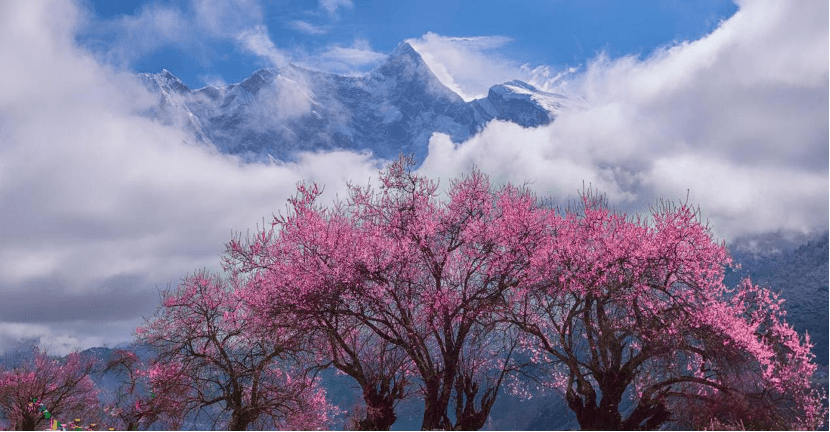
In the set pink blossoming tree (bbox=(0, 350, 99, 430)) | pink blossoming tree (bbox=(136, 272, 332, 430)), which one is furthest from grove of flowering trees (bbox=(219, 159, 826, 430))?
pink blossoming tree (bbox=(0, 350, 99, 430))

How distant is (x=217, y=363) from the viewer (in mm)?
38844

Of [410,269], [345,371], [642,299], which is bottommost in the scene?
[345,371]

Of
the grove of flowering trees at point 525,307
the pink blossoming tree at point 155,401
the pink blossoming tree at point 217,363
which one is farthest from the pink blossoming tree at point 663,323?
the pink blossoming tree at point 155,401

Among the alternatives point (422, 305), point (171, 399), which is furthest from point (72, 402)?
point (422, 305)

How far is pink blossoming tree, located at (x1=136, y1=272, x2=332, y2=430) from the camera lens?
→ 3941 centimetres

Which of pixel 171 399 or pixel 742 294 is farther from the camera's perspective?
pixel 171 399

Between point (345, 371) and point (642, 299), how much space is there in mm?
14524

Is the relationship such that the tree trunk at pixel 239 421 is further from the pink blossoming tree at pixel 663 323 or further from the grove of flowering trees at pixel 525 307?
the pink blossoming tree at pixel 663 323

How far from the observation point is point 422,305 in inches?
1309

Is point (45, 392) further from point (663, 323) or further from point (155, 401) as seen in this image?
point (663, 323)

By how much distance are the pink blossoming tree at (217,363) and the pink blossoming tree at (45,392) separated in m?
26.5

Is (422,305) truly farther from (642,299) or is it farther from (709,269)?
(709,269)

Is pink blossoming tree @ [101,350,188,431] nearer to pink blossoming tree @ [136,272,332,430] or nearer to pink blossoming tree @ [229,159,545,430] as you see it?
pink blossoming tree @ [136,272,332,430]

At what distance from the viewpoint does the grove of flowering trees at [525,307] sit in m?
29.2
